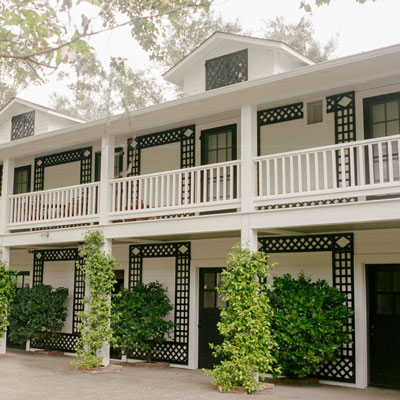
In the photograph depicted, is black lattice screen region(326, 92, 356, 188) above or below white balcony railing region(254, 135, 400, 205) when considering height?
above

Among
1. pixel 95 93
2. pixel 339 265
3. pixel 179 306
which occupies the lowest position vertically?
pixel 179 306

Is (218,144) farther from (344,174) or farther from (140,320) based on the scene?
(344,174)

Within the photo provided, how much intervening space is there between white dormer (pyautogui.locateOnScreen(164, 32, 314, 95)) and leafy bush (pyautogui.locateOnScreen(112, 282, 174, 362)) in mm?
5184

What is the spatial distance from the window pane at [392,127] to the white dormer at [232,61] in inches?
135

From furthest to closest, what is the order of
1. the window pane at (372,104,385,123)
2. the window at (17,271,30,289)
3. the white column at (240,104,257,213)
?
the window at (17,271,30,289)
the window pane at (372,104,385,123)
the white column at (240,104,257,213)

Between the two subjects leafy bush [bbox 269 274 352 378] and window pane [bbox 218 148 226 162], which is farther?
window pane [bbox 218 148 226 162]

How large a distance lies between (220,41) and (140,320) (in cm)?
675

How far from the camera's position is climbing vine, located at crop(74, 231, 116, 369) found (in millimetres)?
12297

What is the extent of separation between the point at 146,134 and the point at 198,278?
3.84 metres

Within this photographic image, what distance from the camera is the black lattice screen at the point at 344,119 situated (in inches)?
444

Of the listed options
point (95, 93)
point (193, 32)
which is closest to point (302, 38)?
point (193, 32)

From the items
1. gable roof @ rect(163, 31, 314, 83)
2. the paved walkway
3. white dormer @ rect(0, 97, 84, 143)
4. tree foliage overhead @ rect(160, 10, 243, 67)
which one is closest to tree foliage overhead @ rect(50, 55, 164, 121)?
tree foliage overhead @ rect(160, 10, 243, 67)

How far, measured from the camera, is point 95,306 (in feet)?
40.5

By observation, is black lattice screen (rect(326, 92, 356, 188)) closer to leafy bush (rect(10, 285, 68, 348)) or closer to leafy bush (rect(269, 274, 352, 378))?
leafy bush (rect(269, 274, 352, 378))
